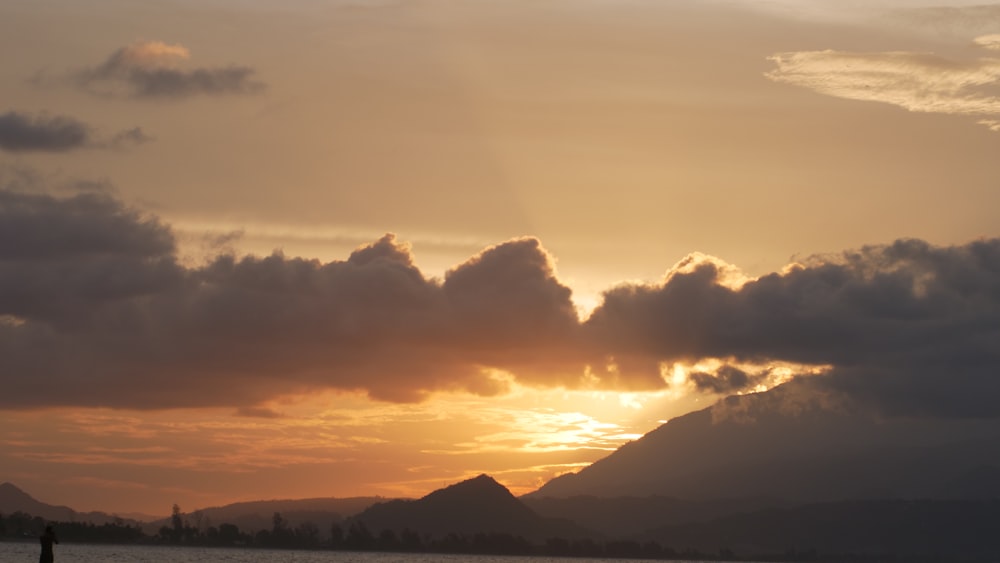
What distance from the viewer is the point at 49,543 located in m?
126
